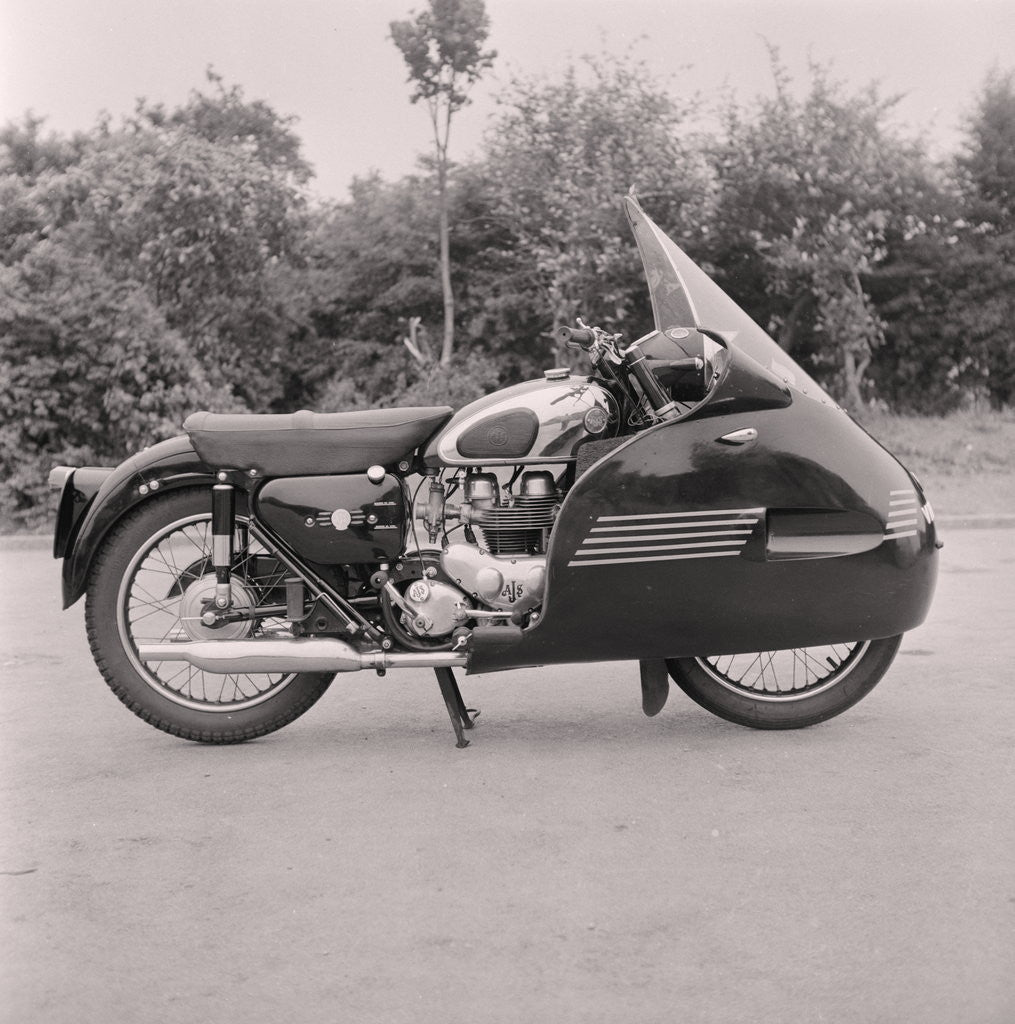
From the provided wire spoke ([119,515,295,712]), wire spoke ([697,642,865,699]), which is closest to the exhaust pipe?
wire spoke ([119,515,295,712])

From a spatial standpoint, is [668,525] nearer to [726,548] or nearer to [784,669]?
[726,548]

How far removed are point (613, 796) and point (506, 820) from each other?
0.38 m

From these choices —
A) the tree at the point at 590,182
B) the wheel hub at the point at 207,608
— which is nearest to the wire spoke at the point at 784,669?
the wheel hub at the point at 207,608

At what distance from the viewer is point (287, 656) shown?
14.4 ft

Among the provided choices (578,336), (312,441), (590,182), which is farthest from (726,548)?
(590,182)

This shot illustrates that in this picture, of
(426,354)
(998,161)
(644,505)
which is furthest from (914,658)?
(998,161)

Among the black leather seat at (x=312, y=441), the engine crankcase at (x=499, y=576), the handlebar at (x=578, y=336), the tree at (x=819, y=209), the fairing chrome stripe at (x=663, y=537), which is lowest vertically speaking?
the engine crankcase at (x=499, y=576)

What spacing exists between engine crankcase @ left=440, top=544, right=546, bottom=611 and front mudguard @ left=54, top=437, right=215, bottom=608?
2.97 ft

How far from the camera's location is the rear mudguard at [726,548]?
4.39m

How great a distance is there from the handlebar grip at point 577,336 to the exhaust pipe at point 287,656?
1.12 metres

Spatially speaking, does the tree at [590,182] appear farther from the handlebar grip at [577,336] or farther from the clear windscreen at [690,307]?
the handlebar grip at [577,336]

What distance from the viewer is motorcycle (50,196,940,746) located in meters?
4.41

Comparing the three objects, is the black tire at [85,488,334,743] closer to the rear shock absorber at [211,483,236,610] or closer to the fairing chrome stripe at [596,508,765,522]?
the rear shock absorber at [211,483,236,610]

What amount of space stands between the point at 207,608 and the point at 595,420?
4.85 ft
